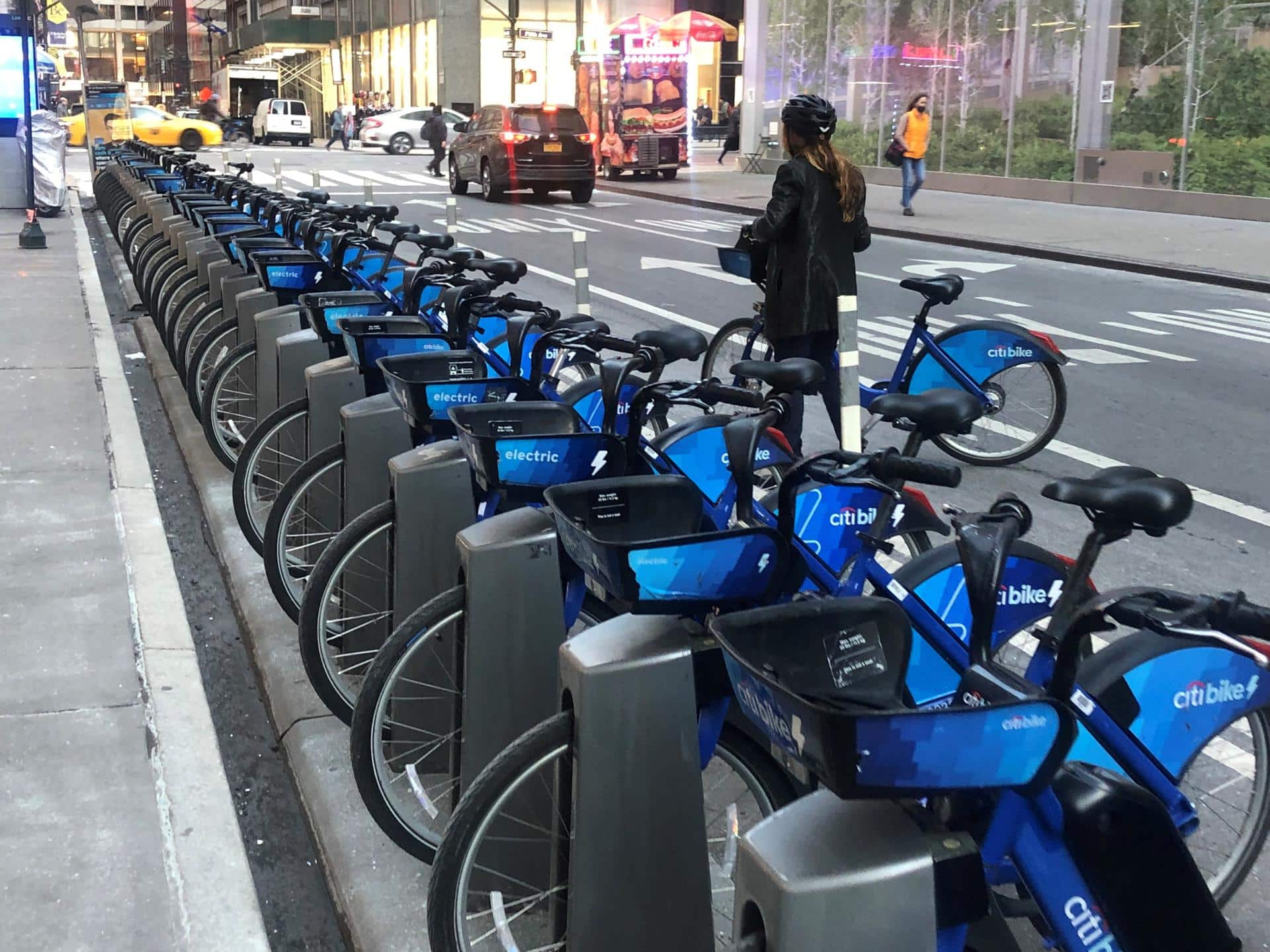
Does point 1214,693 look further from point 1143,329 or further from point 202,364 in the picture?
point 1143,329

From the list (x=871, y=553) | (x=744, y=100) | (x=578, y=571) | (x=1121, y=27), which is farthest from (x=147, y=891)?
(x=744, y=100)

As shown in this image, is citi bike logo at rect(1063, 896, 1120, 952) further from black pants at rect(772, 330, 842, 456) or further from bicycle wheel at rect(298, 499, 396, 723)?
black pants at rect(772, 330, 842, 456)

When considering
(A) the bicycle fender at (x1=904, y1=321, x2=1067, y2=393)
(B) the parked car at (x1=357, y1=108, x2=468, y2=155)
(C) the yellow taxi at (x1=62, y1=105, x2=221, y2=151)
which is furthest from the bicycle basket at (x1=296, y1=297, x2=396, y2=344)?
(B) the parked car at (x1=357, y1=108, x2=468, y2=155)

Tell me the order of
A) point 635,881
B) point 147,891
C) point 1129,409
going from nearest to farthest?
point 635,881, point 147,891, point 1129,409

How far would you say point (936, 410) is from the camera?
314cm

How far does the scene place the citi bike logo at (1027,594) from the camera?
336 cm

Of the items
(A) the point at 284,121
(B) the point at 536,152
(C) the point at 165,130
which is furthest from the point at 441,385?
(A) the point at 284,121

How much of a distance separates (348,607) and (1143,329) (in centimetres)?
996

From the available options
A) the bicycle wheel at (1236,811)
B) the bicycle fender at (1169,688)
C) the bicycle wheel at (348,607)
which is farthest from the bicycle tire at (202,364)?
the bicycle fender at (1169,688)

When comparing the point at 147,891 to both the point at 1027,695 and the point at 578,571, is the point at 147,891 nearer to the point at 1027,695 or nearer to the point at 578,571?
the point at 578,571

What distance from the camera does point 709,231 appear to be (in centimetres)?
2181

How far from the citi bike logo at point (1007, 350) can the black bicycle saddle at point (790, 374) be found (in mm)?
3892

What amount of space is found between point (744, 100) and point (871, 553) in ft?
110

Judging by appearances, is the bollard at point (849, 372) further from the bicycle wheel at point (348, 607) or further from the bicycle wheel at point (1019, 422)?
the bicycle wheel at point (348, 607)
